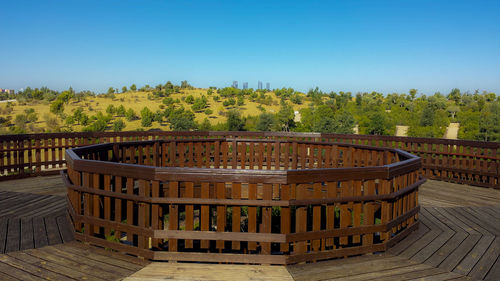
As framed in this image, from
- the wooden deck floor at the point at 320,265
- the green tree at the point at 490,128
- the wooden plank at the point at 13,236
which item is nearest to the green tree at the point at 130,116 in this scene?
the green tree at the point at 490,128

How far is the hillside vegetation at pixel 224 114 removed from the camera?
145ft

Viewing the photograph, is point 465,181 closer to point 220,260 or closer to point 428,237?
point 428,237

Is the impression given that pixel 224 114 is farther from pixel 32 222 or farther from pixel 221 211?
pixel 221 211

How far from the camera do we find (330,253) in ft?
13.0

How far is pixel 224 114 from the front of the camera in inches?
2486

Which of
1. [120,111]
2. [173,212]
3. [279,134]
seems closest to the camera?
[173,212]

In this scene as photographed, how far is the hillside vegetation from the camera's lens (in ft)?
145

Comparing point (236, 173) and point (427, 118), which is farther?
point (427, 118)

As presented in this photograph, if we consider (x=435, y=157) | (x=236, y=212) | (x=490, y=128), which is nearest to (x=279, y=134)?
(x=435, y=157)

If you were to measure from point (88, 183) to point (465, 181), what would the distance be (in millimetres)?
9070

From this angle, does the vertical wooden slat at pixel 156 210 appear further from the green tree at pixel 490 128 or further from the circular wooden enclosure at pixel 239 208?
the green tree at pixel 490 128

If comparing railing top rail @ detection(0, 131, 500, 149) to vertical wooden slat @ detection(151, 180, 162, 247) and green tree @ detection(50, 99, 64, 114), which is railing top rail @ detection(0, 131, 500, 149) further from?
green tree @ detection(50, 99, 64, 114)

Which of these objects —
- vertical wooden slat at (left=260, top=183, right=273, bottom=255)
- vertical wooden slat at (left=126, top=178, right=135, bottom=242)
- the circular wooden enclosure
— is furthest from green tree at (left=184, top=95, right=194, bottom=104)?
vertical wooden slat at (left=260, top=183, right=273, bottom=255)

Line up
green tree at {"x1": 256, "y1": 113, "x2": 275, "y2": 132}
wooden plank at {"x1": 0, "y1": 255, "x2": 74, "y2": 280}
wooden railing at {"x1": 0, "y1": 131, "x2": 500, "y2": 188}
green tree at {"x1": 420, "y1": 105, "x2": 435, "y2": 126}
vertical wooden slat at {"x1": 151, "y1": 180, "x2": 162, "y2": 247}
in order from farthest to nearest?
green tree at {"x1": 420, "y1": 105, "x2": 435, "y2": 126} < green tree at {"x1": 256, "y1": 113, "x2": 275, "y2": 132} < wooden railing at {"x1": 0, "y1": 131, "x2": 500, "y2": 188} < vertical wooden slat at {"x1": 151, "y1": 180, "x2": 162, "y2": 247} < wooden plank at {"x1": 0, "y1": 255, "x2": 74, "y2": 280}
